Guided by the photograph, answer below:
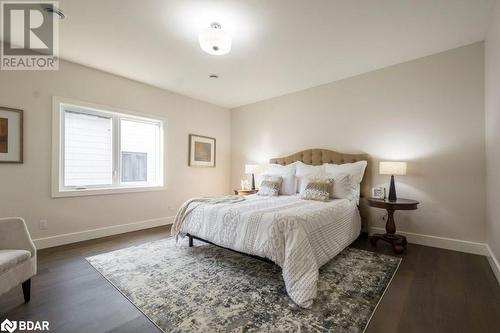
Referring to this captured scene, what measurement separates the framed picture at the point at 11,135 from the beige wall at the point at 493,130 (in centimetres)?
537

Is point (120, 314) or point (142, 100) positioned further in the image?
point (142, 100)

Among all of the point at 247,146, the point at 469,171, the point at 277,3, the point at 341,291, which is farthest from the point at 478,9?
the point at 247,146

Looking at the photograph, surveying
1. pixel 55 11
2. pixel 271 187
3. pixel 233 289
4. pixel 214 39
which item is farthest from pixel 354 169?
pixel 55 11

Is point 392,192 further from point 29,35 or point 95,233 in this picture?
point 29,35

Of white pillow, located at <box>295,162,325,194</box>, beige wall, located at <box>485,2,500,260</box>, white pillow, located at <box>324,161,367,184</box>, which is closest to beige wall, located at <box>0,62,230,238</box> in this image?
white pillow, located at <box>295,162,325,194</box>

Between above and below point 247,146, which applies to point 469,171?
below

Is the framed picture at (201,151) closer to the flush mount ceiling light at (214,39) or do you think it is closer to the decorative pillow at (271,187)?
the decorative pillow at (271,187)

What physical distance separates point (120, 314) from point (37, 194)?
8.01 ft

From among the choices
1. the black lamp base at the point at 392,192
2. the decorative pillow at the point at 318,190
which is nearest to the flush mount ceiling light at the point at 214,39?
the decorative pillow at the point at 318,190

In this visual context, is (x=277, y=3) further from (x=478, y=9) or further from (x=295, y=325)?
(x=295, y=325)

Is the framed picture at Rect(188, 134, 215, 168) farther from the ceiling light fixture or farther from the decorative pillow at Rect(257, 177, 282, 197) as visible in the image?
the ceiling light fixture

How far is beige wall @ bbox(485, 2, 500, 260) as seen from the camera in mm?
2170

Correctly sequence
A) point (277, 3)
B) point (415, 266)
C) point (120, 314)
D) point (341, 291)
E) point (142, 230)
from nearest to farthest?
point (120, 314) → point (341, 291) → point (277, 3) → point (415, 266) → point (142, 230)

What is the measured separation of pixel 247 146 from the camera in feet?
17.8
